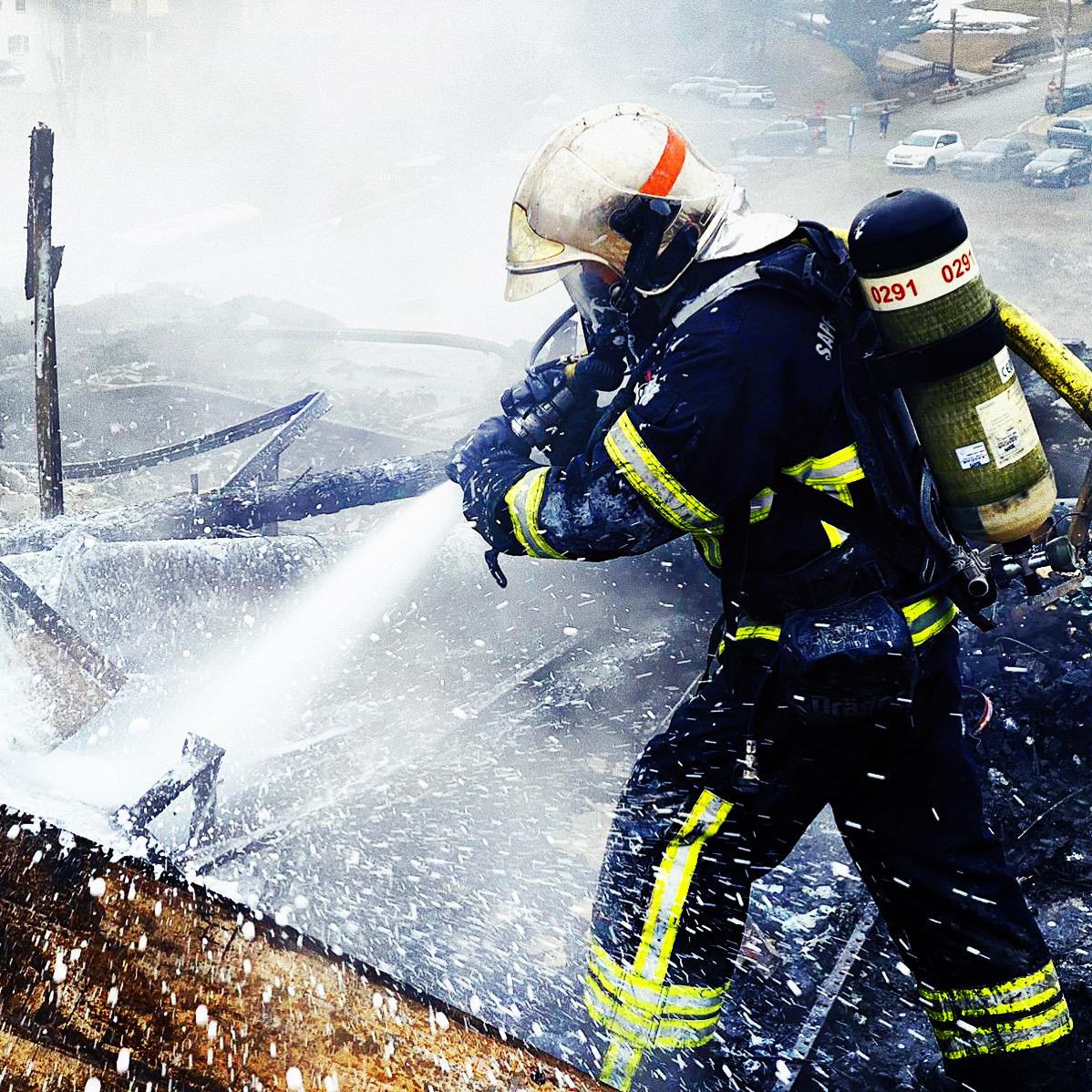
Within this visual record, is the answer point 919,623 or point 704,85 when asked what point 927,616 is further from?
point 704,85

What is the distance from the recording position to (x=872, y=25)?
2369cm

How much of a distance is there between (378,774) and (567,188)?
2301 mm

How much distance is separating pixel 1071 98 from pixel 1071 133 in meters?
1.71

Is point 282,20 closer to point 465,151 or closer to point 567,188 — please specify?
point 465,151

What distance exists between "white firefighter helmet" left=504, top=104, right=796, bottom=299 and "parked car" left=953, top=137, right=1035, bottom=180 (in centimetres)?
1787

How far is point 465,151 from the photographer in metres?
26.0

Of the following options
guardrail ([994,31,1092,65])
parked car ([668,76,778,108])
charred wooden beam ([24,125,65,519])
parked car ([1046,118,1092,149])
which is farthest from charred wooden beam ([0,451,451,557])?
parked car ([668,76,778,108])

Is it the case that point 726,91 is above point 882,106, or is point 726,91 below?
above

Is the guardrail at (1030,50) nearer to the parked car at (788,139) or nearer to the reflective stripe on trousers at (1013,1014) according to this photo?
the parked car at (788,139)

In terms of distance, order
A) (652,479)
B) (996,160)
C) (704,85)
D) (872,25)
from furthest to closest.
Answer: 1. (704,85)
2. (872,25)
3. (996,160)
4. (652,479)

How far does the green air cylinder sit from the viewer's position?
1.83 meters

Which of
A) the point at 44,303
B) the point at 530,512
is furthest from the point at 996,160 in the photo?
the point at 530,512

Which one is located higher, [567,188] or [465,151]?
[567,188]

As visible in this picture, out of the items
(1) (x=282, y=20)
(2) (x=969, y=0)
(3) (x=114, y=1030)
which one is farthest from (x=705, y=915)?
(1) (x=282, y=20)
